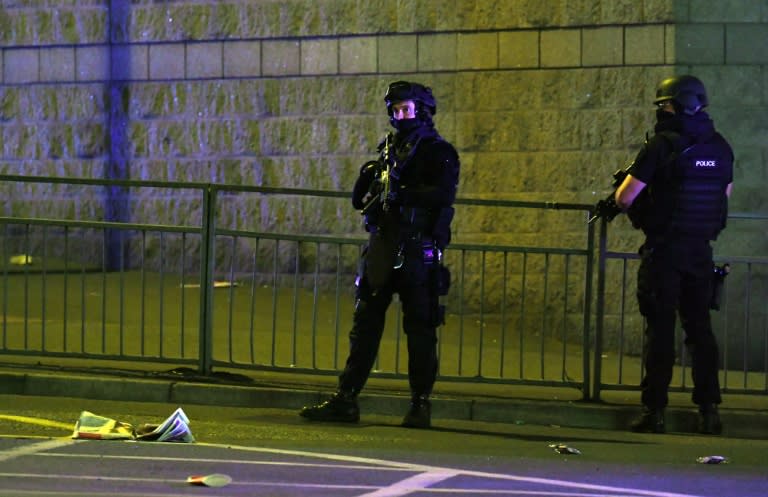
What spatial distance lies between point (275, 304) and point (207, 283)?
483 millimetres

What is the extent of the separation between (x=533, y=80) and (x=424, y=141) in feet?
12.1

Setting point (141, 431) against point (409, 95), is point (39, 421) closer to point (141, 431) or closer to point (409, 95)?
point (141, 431)

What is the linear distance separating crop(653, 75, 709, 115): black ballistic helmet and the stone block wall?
2981mm

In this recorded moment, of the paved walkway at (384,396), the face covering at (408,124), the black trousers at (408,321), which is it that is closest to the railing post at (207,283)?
the paved walkway at (384,396)

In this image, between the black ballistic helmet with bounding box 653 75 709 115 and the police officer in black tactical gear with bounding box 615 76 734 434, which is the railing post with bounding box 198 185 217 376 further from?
the black ballistic helmet with bounding box 653 75 709 115

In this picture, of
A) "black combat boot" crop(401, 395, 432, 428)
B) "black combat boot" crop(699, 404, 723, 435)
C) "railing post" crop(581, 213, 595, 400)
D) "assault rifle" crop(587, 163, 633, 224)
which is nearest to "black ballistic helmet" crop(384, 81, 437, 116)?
"assault rifle" crop(587, 163, 633, 224)

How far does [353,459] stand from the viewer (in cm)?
699

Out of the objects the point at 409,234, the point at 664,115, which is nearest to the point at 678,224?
Answer: the point at 664,115

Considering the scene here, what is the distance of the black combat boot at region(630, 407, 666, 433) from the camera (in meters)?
8.28

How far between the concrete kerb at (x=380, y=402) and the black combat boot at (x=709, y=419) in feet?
0.66

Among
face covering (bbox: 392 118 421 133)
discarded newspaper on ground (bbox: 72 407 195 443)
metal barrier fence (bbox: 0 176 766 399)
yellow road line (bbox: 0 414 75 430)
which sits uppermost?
face covering (bbox: 392 118 421 133)

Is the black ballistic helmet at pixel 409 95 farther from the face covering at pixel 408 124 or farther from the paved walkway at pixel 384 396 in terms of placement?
the paved walkway at pixel 384 396

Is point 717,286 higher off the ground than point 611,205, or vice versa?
point 611,205

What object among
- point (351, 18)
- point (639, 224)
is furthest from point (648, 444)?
point (351, 18)
